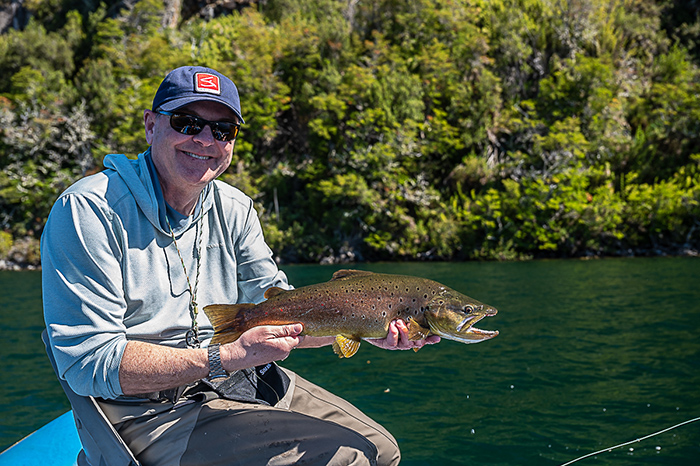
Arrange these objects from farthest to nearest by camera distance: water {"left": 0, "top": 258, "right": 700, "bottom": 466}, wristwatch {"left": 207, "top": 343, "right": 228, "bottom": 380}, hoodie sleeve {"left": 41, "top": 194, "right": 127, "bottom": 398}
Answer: water {"left": 0, "top": 258, "right": 700, "bottom": 466}, wristwatch {"left": 207, "top": 343, "right": 228, "bottom": 380}, hoodie sleeve {"left": 41, "top": 194, "right": 127, "bottom": 398}

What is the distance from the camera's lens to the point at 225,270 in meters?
2.78

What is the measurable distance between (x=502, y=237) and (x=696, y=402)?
60.1 ft

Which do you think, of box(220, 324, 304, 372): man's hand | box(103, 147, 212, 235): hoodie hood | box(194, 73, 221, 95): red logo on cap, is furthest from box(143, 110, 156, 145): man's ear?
box(220, 324, 304, 372): man's hand

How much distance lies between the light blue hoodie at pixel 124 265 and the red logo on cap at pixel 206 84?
0.41 metres

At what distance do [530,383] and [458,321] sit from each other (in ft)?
14.5

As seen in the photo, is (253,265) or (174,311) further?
(253,265)

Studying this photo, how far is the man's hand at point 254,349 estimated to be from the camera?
222 cm

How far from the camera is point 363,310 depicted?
267 centimetres

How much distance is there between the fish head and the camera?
107 inches

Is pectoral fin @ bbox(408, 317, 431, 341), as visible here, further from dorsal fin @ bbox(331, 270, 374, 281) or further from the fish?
dorsal fin @ bbox(331, 270, 374, 281)

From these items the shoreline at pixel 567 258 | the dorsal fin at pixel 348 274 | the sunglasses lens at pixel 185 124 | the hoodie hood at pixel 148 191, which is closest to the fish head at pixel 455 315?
the dorsal fin at pixel 348 274

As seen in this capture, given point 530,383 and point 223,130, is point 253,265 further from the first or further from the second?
point 530,383

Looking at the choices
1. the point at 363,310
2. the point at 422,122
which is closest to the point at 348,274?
the point at 363,310

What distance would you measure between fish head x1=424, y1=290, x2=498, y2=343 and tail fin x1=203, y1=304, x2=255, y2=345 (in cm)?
93
